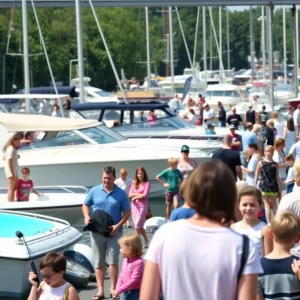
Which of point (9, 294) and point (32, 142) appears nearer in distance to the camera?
point (9, 294)

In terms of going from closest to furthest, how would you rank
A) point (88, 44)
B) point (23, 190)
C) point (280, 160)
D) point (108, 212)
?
point (108, 212) → point (280, 160) → point (23, 190) → point (88, 44)

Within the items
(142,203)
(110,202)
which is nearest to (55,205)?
(142,203)

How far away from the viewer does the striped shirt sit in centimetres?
669

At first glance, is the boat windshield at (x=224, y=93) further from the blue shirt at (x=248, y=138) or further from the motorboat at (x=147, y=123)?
the blue shirt at (x=248, y=138)

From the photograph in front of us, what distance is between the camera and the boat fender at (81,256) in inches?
516

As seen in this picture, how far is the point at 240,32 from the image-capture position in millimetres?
162000

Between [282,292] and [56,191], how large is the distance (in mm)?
12942

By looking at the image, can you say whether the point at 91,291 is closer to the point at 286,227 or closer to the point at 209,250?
the point at 286,227

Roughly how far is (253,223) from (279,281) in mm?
1256

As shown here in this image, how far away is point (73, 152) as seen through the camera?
2269 centimetres

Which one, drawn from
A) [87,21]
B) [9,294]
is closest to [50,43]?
[87,21]

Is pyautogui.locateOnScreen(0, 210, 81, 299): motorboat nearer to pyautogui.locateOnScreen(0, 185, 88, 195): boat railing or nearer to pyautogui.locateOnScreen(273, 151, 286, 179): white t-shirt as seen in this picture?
pyautogui.locateOnScreen(0, 185, 88, 195): boat railing

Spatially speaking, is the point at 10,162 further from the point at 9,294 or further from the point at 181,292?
the point at 181,292

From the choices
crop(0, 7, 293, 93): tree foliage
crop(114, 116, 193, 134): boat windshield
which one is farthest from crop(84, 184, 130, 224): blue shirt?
crop(0, 7, 293, 93): tree foliage
